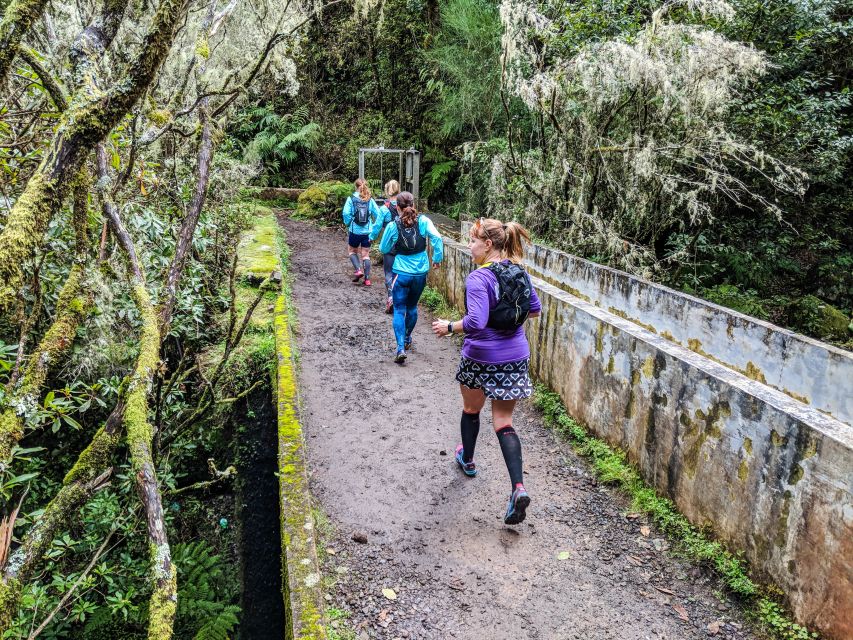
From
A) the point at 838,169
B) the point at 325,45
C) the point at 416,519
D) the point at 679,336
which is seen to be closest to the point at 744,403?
the point at 416,519

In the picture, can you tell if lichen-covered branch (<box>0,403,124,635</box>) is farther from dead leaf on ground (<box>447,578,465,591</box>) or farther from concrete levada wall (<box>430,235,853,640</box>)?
concrete levada wall (<box>430,235,853,640</box>)

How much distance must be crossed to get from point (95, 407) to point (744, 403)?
15.2 feet

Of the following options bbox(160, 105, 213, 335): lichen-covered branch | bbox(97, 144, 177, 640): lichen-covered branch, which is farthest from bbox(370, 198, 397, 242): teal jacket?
bbox(97, 144, 177, 640): lichen-covered branch

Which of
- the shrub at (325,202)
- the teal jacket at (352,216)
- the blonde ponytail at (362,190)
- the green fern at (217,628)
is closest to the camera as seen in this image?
the green fern at (217,628)

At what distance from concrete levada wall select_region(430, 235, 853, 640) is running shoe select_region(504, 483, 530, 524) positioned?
3.55 ft

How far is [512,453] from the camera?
3914 mm

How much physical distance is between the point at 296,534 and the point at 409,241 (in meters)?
3.78

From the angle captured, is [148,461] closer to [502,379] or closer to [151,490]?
[151,490]

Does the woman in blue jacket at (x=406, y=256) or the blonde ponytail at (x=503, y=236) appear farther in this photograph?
the woman in blue jacket at (x=406, y=256)

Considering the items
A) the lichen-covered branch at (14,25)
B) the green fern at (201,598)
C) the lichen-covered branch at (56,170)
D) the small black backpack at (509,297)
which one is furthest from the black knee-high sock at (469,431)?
the lichen-covered branch at (14,25)

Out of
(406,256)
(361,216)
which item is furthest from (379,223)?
(361,216)

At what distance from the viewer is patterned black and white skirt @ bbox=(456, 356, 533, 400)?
3953mm

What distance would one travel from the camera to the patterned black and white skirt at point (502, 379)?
395 centimetres

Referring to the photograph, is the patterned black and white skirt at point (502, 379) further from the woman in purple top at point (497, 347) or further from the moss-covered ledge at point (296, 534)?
the moss-covered ledge at point (296, 534)
